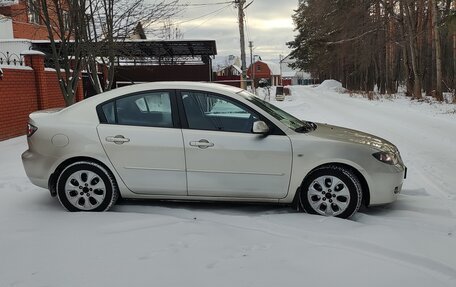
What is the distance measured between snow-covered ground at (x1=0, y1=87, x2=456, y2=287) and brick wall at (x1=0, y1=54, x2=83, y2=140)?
6056mm

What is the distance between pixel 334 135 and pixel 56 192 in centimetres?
321

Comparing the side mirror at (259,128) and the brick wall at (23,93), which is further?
the brick wall at (23,93)

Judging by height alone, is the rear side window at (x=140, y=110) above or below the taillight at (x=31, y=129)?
above

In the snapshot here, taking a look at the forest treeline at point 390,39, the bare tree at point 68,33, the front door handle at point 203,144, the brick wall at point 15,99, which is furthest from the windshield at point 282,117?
the forest treeline at point 390,39

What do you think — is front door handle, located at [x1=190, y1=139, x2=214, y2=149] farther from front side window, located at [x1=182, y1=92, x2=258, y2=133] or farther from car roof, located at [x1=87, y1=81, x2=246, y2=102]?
car roof, located at [x1=87, y1=81, x2=246, y2=102]

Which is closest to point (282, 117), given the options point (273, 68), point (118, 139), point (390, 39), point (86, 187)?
point (118, 139)

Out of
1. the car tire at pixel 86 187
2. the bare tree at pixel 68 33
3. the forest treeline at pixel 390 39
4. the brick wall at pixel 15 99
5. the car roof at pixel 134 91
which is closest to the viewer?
the car tire at pixel 86 187

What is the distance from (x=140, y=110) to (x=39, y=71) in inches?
358

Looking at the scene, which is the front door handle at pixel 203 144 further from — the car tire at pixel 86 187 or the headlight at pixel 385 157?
the headlight at pixel 385 157

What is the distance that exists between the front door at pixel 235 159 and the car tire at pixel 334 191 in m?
0.31

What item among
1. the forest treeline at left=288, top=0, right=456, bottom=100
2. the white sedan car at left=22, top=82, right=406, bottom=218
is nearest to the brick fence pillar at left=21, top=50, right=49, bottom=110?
the white sedan car at left=22, top=82, right=406, bottom=218

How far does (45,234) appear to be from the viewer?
4.72 metres

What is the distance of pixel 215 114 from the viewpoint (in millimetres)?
5594

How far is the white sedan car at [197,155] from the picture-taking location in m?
5.29
